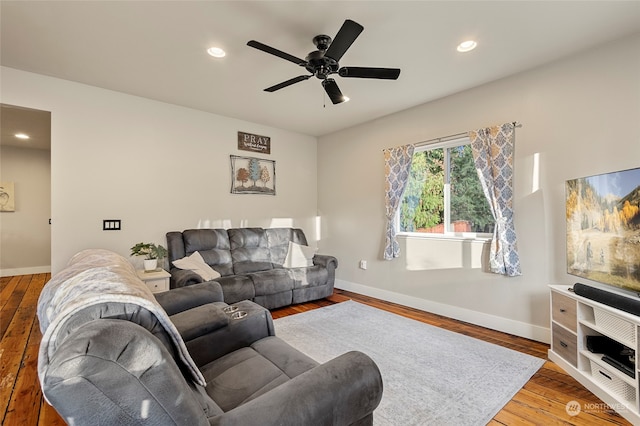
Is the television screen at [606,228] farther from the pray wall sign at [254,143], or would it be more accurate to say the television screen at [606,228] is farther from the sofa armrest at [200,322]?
the pray wall sign at [254,143]

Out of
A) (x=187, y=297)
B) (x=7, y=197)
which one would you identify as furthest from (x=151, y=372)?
(x=7, y=197)

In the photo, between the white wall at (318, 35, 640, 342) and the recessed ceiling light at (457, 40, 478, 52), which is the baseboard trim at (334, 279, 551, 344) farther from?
the recessed ceiling light at (457, 40, 478, 52)

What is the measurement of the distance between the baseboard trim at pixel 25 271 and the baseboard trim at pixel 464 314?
6229 millimetres

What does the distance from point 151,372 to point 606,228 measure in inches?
114

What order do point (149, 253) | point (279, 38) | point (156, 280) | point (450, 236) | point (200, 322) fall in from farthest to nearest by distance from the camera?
point (450, 236) < point (149, 253) < point (156, 280) < point (279, 38) < point (200, 322)

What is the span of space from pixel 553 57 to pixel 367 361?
3221mm

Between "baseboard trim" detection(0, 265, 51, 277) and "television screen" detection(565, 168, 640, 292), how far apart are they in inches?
334

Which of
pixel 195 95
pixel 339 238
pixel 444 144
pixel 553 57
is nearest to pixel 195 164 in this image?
pixel 195 95

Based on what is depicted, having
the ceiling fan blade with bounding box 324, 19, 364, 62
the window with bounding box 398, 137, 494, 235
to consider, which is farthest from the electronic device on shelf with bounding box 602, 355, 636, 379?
the ceiling fan blade with bounding box 324, 19, 364, 62

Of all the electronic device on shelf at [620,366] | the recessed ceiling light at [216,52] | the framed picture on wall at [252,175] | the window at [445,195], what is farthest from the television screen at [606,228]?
the framed picture on wall at [252,175]

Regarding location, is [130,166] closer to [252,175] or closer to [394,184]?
[252,175]

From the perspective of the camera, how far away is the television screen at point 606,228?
6.34 ft

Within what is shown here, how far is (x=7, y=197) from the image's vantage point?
5.44 metres

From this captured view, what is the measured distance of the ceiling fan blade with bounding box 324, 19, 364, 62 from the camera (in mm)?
1775
